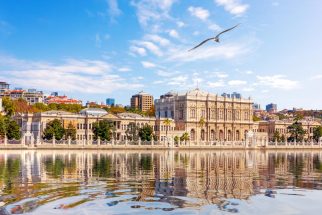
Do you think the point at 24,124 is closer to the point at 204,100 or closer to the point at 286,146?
the point at 204,100

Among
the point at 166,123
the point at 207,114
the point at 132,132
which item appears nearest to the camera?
the point at 132,132

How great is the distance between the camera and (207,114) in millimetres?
118938

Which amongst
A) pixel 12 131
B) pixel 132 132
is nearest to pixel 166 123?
pixel 132 132

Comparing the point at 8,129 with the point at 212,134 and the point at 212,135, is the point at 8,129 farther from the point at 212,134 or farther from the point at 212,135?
the point at 212,134

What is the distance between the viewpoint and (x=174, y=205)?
54.0 ft

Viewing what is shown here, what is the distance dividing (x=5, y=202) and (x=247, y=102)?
11415 centimetres

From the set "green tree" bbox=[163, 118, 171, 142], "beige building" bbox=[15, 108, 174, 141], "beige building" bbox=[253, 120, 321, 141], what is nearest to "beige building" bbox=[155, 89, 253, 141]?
"green tree" bbox=[163, 118, 171, 142]

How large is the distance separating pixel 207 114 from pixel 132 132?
30338 mm

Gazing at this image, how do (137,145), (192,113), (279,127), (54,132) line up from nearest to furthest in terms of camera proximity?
(137,145)
(54,132)
(192,113)
(279,127)

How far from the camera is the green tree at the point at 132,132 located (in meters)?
90.5

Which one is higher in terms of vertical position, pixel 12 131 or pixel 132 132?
pixel 132 132

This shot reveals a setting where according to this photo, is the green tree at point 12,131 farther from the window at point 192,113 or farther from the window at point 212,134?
the window at point 212,134

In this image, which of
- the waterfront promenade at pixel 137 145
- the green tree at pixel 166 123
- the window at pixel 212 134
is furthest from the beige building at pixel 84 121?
the waterfront promenade at pixel 137 145

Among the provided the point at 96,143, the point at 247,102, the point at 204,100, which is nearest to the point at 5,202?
the point at 96,143
